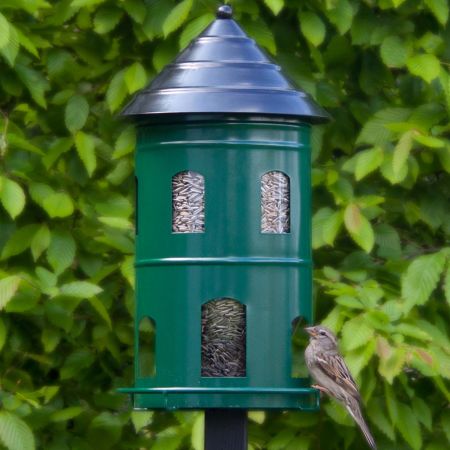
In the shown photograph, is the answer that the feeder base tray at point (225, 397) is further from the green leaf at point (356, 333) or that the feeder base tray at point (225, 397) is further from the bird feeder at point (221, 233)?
the green leaf at point (356, 333)

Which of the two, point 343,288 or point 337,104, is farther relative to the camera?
point 337,104

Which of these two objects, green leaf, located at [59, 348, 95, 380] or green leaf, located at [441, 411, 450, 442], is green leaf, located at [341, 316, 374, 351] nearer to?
green leaf, located at [441, 411, 450, 442]

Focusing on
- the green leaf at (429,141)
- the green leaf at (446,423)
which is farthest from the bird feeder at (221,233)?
the green leaf at (446,423)

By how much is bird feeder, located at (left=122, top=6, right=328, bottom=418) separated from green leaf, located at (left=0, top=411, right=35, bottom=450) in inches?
35.7

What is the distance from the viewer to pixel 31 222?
23.2ft

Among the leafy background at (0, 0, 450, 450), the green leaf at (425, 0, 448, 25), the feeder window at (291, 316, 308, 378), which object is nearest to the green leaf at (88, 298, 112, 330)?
the leafy background at (0, 0, 450, 450)

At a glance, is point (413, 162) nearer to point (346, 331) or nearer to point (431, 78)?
point (431, 78)

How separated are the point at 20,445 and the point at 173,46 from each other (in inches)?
70.8

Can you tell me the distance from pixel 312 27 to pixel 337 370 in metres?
1.50

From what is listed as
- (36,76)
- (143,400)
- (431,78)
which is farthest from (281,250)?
(36,76)

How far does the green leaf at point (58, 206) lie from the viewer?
6.76 m

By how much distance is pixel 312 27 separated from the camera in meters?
6.87

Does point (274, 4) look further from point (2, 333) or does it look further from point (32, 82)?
point (2, 333)

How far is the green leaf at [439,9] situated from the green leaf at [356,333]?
52.5 inches
